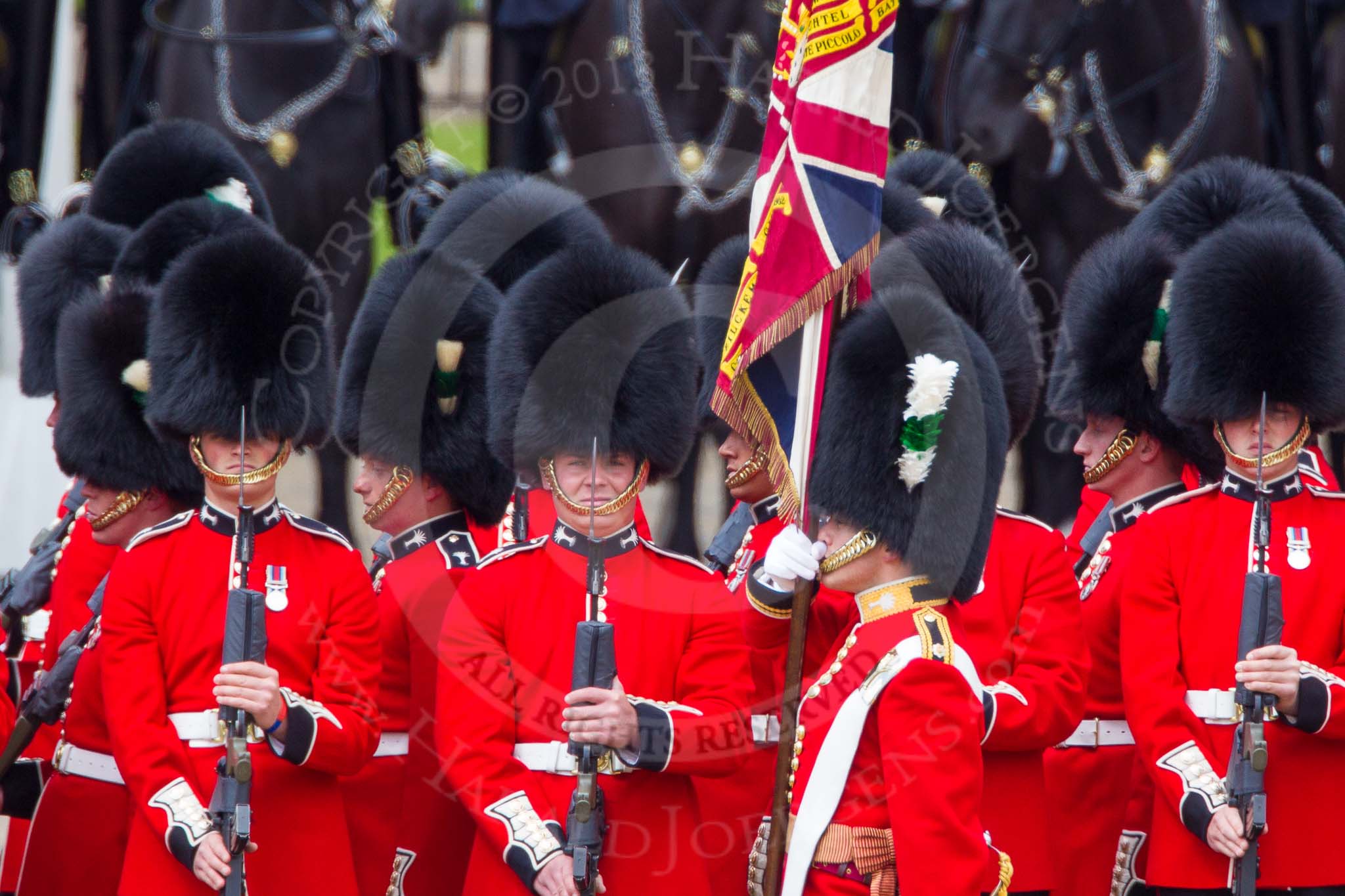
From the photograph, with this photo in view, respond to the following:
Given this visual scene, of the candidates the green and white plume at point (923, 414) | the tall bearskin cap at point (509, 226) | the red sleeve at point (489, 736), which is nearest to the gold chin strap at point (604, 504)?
the red sleeve at point (489, 736)

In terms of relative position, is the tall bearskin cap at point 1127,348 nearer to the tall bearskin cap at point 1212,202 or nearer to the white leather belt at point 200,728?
the tall bearskin cap at point 1212,202

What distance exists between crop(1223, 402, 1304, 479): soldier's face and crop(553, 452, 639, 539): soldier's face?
3.86 feet

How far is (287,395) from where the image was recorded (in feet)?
13.2

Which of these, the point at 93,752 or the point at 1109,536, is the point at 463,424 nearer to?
the point at 93,752

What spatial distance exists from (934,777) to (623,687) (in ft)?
2.44

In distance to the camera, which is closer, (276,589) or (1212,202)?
(276,589)

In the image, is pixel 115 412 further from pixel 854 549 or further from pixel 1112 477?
pixel 1112 477

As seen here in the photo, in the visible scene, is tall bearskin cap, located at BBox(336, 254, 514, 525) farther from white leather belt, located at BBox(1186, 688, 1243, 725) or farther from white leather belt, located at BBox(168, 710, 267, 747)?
white leather belt, located at BBox(1186, 688, 1243, 725)

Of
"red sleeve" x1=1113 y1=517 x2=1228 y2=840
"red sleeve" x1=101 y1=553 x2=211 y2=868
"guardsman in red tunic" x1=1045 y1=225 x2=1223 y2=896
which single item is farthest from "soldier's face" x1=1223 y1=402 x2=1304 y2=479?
"red sleeve" x1=101 y1=553 x2=211 y2=868

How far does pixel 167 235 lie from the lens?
511 cm

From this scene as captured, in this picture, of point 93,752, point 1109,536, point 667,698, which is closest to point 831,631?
point 667,698

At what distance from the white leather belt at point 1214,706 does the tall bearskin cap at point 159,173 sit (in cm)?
295

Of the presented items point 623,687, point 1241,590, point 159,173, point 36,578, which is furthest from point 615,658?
point 159,173

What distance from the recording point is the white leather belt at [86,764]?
4309 millimetres
